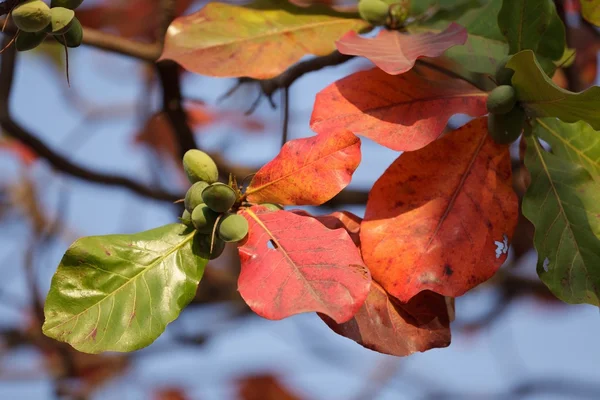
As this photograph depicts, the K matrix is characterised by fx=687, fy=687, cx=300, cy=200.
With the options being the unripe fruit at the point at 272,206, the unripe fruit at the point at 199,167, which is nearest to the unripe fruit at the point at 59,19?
the unripe fruit at the point at 199,167

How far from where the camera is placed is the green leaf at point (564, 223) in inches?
29.7

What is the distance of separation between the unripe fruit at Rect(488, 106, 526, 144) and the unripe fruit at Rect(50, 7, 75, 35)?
47cm

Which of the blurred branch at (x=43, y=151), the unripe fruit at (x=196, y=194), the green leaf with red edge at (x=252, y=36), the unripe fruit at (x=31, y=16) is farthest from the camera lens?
the blurred branch at (x=43, y=151)

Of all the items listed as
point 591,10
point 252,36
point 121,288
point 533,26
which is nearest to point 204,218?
point 121,288

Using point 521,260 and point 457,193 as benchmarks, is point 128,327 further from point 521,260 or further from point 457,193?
point 521,260

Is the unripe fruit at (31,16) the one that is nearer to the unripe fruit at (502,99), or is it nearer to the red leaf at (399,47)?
the red leaf at (399,47)

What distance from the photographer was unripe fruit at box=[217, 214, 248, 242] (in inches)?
28.1

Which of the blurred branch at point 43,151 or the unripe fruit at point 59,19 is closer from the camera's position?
the unripe fruit at point 59,19

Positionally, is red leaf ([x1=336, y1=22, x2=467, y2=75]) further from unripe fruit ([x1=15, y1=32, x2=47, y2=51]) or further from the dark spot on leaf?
unripe fruit ([x1=15, y1=32, x2=47, y2=51])

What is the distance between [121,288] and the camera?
0.72m

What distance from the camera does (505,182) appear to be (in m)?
0.81

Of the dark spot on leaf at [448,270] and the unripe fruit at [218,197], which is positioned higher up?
the unripe fruit at [218,197]

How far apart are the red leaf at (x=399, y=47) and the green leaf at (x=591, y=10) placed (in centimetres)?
23

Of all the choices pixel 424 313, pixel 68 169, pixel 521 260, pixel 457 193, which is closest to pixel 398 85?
pixel 457 193
